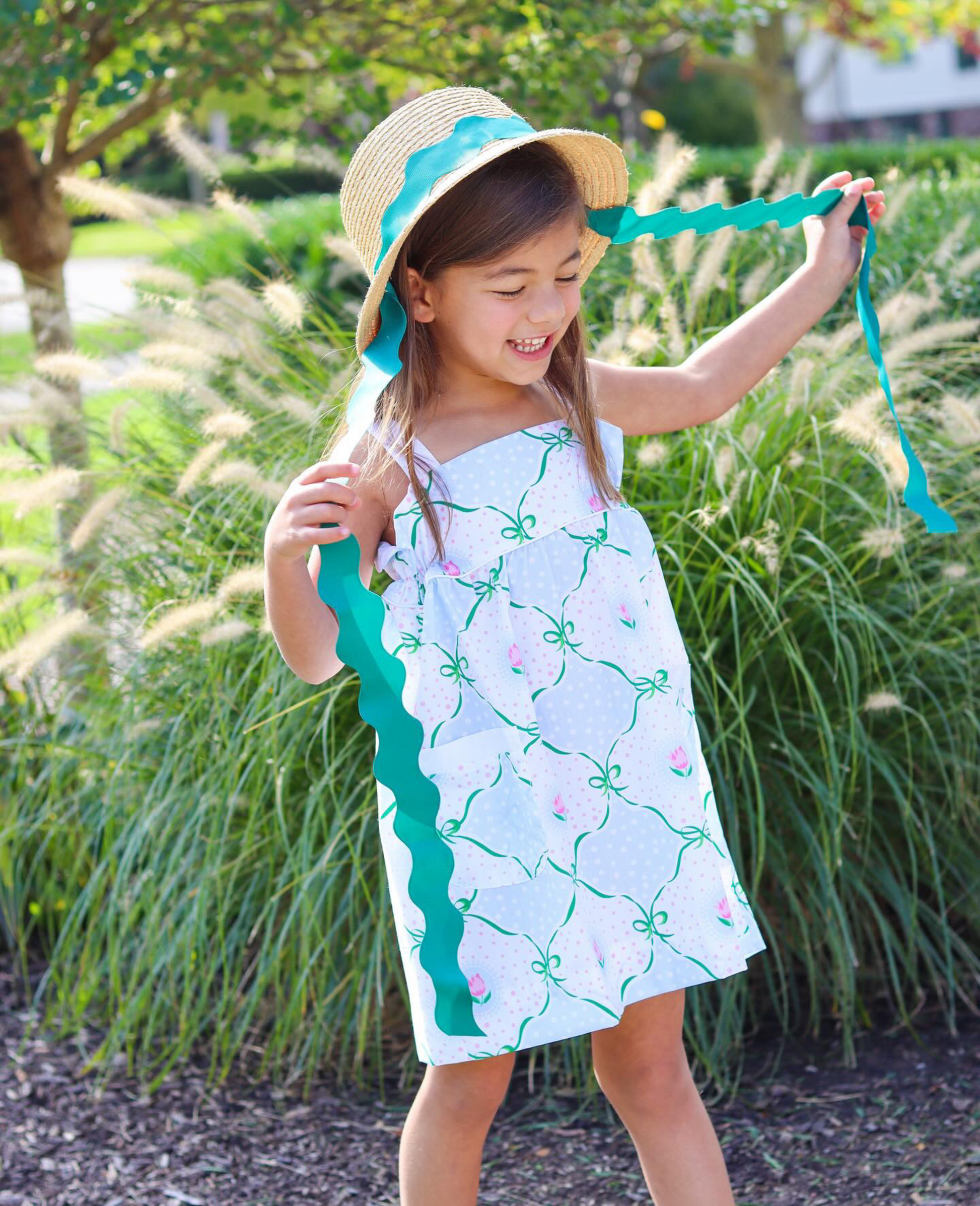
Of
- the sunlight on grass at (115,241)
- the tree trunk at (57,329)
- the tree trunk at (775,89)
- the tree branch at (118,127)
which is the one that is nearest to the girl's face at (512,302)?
the tree trunk at (57,329)

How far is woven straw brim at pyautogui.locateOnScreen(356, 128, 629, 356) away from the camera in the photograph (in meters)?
1.76

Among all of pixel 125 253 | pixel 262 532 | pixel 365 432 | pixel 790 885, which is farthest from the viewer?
pixel 125 253

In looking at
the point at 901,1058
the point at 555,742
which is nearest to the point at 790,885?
the point at 901,1058

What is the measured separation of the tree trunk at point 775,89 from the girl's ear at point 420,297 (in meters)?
12.8

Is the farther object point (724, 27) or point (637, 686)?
point (724, 27)

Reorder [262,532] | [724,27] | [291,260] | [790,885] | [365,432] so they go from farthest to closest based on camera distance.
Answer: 1. [291,260]
2. [724,27]
3. [262,532]
4. [790,885]
5. [365,432]

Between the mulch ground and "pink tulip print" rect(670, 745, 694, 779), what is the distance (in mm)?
875

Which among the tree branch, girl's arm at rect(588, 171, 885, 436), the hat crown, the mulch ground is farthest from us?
the tree branch

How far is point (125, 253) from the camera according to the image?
23719mm

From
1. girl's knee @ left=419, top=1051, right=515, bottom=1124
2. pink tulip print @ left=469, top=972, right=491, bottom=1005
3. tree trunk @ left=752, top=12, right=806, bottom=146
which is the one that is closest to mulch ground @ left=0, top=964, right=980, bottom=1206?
girl's knee @ left=419, top=1051, right=515, bottom=1124

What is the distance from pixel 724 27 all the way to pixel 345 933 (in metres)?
2.84

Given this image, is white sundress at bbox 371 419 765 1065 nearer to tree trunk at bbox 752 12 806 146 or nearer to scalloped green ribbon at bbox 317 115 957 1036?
scalloped green ribbon at bbox 317 115 957 1036

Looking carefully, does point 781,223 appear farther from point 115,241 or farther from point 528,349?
point 115,241

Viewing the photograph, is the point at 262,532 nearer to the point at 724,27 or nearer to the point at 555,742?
the point at 555,742
